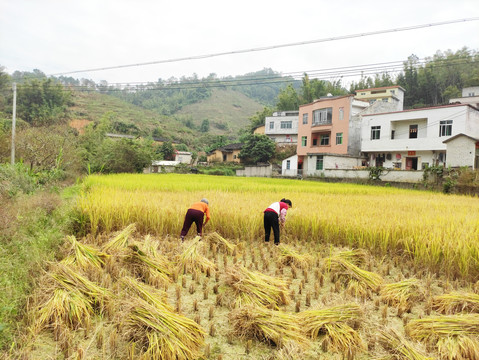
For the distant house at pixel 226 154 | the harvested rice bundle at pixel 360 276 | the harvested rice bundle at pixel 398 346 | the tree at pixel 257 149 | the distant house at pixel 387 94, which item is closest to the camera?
the harvested rice bundle at pixel 398 346

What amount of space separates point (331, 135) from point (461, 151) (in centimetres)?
1273

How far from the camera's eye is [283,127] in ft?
139

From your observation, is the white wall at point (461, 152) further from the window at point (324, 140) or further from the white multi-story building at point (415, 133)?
the window at point (324, 140)

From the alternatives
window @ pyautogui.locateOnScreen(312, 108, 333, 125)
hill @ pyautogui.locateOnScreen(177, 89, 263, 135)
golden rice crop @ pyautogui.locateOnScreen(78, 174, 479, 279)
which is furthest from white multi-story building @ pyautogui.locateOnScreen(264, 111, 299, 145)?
golden rice crop @ pyautogui.locateOnScreen(78, 174, 479, 279)

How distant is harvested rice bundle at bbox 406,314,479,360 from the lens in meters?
2.36

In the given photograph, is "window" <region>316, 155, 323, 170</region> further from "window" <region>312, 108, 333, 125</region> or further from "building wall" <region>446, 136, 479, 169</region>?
"building wall" <region>446, 136, 479, 169</region>

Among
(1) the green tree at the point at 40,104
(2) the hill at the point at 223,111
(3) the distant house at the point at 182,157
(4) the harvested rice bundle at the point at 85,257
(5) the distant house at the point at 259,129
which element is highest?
(2) the hill at the point at 223,111

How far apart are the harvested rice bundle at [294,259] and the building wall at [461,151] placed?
51.2ft

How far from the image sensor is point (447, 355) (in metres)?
2.34

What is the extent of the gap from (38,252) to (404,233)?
5.39 m

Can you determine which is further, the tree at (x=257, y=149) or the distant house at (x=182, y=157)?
the distant house at (x=182, y=157)

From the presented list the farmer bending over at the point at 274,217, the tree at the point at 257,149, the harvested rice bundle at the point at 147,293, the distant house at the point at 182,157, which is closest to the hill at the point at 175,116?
the distant house at the point at 182,157

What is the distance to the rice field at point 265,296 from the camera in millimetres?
2414

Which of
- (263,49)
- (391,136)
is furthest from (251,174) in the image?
(263,49)
